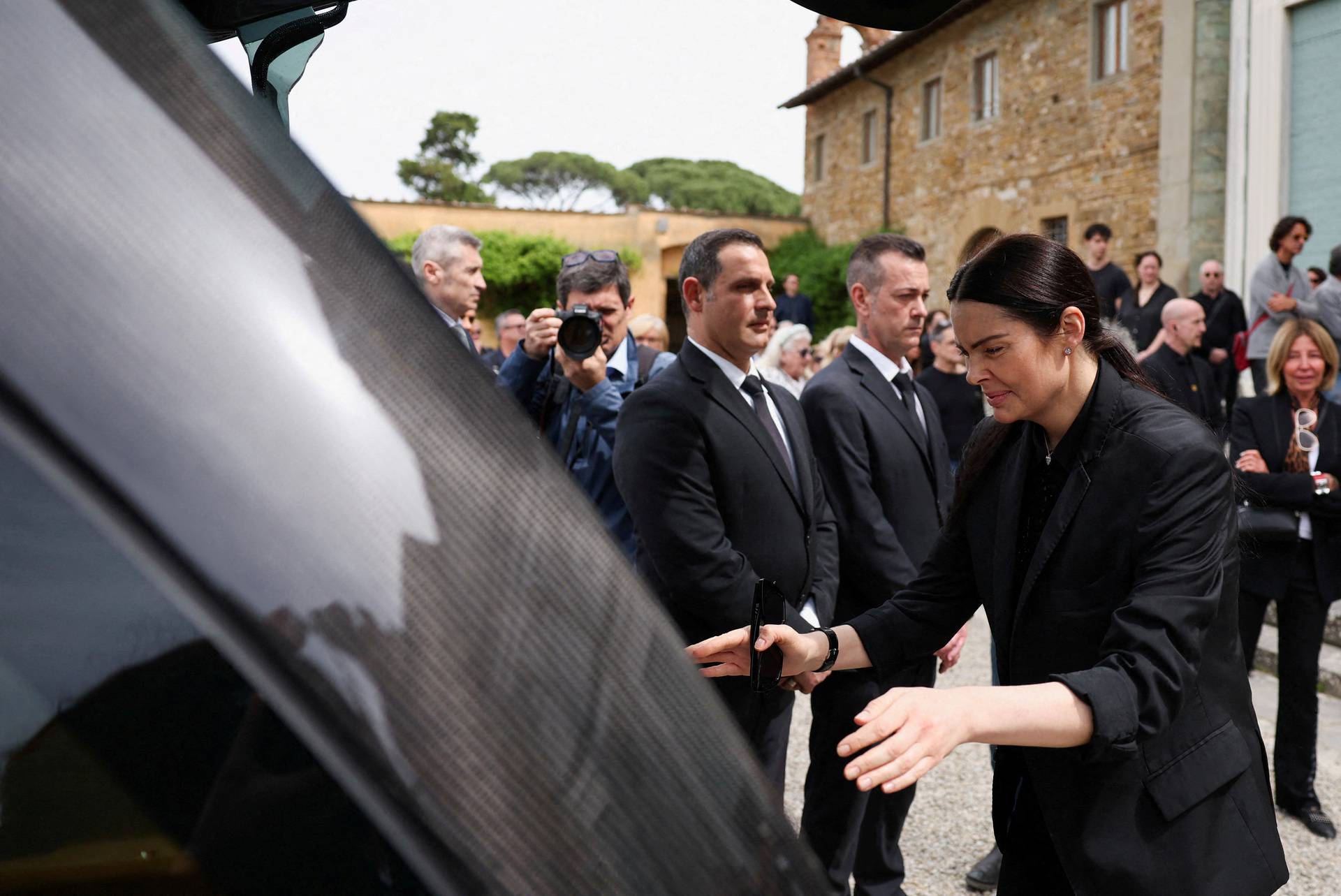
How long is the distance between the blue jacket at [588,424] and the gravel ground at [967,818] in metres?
1.33

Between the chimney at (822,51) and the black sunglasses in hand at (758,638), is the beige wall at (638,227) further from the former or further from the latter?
the black sunglasses in hand at (758,638)

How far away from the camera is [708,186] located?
8962 centimetres

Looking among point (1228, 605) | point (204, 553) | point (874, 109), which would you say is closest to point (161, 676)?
point (204, 553)

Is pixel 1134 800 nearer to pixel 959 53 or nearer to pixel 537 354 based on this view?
pixel 537 354

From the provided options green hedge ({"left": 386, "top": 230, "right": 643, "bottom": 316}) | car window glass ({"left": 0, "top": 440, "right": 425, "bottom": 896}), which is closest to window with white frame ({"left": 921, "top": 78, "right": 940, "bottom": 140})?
green hedge ({"left": 386, "top": 230, "right": 643, "bottom": 316})

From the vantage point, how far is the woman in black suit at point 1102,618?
1787 mm

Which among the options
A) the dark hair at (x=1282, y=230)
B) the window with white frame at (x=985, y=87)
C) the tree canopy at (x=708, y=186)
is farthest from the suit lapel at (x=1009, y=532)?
the tree canopy at (x=708, y=186)

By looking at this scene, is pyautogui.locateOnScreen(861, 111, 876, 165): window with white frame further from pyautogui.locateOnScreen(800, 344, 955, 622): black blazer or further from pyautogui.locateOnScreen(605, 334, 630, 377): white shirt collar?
pyautogui.locateOnScreen(800, 344, 955, 622): black blazer

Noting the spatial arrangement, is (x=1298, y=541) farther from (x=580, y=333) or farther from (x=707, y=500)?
(x=580, y=333)

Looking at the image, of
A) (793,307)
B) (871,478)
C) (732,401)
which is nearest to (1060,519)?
(732,401)

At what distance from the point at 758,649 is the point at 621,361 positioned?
247cm

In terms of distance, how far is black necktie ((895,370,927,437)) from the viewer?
12.7ft

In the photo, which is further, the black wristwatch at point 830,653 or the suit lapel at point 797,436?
the suit lapel at point 797,436

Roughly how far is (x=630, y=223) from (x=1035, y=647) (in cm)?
2748
